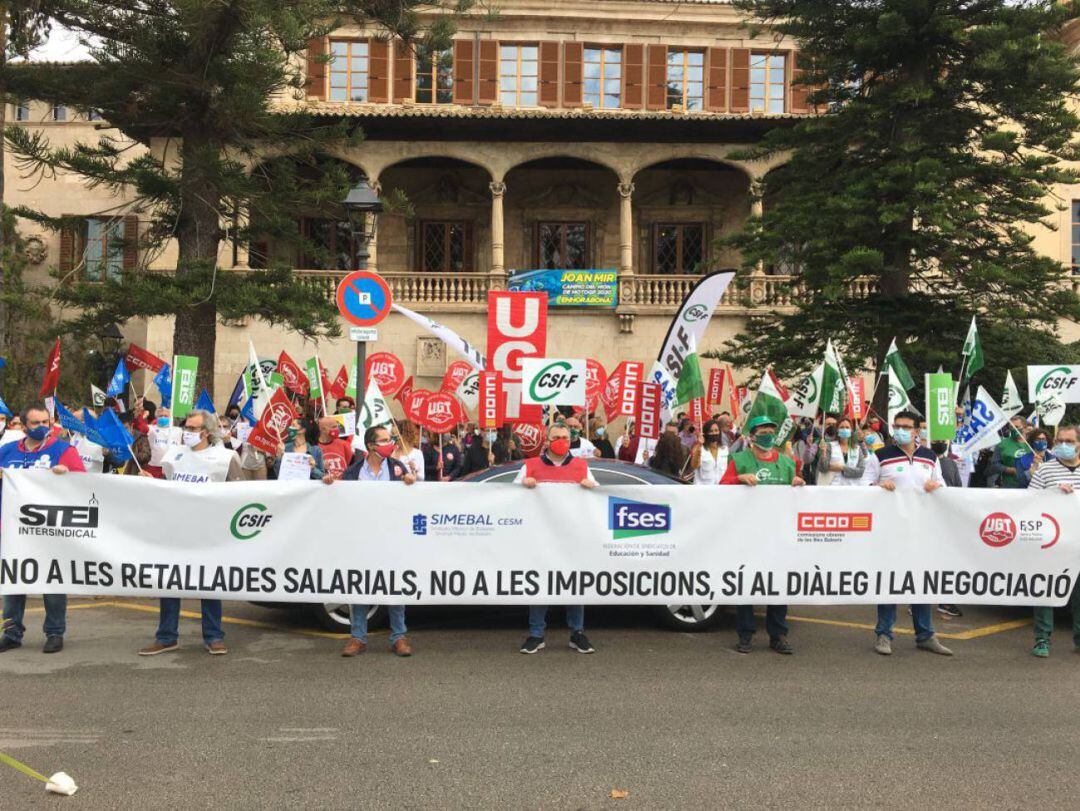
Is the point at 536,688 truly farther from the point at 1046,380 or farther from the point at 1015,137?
the point at 1015,137

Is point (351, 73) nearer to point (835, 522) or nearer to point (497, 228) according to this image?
point (497, 228)

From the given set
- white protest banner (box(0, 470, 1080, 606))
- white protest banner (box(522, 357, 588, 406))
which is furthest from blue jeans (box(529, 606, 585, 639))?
white protest banner (box(522, 357, 588, 406))

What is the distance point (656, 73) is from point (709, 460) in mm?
19602

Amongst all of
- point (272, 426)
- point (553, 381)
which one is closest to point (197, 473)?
point (272, 426)

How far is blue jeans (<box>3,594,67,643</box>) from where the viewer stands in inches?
304

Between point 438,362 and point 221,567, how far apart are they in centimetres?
1953

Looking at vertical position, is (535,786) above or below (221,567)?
below

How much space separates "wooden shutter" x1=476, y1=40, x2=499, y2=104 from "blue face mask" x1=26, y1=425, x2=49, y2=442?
73.2ft

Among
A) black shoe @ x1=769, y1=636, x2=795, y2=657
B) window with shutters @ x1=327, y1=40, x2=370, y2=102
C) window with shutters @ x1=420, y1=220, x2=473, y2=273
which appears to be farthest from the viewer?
window with shutters @ x1=420, y1=220, x2=473, y2=273

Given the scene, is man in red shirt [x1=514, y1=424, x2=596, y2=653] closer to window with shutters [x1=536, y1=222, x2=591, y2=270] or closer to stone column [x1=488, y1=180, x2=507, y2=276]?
stone column [x1=488, y1=180, x2=507, y2=276]

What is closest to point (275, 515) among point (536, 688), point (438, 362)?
point (536, 688)

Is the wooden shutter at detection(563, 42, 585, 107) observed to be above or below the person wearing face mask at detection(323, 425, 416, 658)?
above

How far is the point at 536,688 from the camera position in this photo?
22.5ft

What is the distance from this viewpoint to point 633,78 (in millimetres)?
28312
